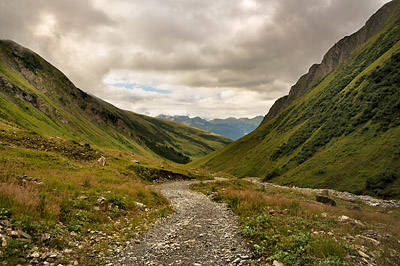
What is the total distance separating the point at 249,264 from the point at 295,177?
79.8 m

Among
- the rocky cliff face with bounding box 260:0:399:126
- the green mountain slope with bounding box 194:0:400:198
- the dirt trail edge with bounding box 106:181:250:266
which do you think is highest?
the rocky cliff face with bounding box 260:0:399:126

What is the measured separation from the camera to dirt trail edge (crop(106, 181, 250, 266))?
9102 millimetres

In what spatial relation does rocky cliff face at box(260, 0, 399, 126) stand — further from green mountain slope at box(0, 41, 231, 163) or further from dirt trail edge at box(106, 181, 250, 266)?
green mountain slope at box(0, 41, 231, 163)

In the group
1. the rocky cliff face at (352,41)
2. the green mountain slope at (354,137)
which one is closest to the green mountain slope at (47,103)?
the green mountain slope at (354,137)

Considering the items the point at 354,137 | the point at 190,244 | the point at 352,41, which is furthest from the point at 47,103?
the point at 352,41

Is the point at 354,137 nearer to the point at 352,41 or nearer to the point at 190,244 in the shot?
the point at 190,244

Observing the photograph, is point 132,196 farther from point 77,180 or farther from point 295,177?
point 295,177

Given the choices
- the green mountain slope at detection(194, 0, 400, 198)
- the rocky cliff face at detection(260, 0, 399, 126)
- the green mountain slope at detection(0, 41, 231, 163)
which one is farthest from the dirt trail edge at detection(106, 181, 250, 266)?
the rocky cliff face at detection(260, 0, 399, 126)

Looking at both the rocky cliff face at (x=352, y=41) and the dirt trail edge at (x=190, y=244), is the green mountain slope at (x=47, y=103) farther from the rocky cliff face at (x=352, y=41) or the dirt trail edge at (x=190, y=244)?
the rocky cliff face at (x=352, y=41)

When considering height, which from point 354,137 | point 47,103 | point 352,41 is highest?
point 352,41

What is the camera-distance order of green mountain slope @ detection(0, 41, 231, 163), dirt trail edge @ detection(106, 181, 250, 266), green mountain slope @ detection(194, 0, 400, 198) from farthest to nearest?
1. green mountain slope @ detection(0, 41, 231, 163)
2. green mountain slope @ detection(194, 0, 400, 198)
3. dirt trail edge @ detection(106, 181, 250, 266)

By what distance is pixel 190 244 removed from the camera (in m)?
11.1

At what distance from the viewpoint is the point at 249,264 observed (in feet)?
28.2

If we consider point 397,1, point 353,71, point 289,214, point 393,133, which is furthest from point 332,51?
point 289,214
